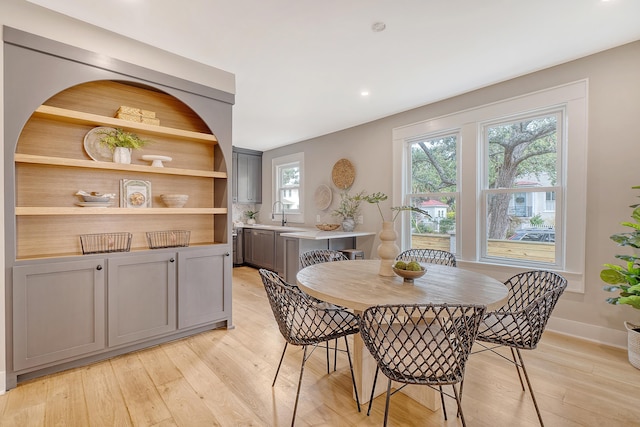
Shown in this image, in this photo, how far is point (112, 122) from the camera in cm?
236

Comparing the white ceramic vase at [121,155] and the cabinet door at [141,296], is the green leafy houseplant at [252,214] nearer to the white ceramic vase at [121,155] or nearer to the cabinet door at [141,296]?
the cabinet door at [141,296]

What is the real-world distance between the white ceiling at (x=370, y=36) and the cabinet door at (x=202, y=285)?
183 centimetres

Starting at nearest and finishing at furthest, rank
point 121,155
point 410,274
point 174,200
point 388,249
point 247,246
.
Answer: point 410,274 → point 388,249 → point 121,155 → point 174,200 → point 247,246

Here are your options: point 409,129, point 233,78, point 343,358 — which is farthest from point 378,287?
point 409,129

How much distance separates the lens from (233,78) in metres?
3.03

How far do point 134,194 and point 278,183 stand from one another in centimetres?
391

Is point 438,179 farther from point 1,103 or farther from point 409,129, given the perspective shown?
A: point 1,103

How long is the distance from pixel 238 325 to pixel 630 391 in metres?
3.07

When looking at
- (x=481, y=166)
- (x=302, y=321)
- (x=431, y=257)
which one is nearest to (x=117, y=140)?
(x=302, y=321)

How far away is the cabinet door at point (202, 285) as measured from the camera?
267 centimetres

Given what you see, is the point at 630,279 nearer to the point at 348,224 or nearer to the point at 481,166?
the point at 481,166

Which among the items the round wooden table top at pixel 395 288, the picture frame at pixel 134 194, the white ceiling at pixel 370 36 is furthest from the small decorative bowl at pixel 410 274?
the picture frame at pixel 134 194

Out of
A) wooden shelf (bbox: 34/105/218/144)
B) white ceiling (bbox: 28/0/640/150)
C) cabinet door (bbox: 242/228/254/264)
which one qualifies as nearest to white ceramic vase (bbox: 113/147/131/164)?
wooden shelf (bbox: 34/105/218/144)

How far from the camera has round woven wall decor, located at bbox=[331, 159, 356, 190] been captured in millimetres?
4812
